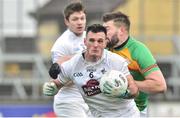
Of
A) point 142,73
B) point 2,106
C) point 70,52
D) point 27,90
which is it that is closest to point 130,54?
point 142,73

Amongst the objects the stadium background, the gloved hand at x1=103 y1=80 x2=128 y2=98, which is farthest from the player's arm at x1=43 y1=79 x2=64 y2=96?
the stadium background

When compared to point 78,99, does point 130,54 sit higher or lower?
higher

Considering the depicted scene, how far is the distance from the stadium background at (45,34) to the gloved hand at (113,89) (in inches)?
395

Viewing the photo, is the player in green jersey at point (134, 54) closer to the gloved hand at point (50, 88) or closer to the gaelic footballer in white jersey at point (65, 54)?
the gloved hand at point (50, 88)

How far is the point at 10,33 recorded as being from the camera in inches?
734

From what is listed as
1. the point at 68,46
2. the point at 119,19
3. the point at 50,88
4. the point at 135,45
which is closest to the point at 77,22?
the point at 68,46

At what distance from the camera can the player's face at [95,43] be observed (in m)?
5.74

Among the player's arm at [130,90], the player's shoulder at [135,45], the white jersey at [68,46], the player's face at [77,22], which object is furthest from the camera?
the white jersey at [68,46]

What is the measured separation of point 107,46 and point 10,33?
12.7 metres

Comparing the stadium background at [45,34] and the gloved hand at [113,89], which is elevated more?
the gloved hand at [113,89]

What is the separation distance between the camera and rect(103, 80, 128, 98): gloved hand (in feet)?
18.5

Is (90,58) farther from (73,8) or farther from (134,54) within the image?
(73,8)

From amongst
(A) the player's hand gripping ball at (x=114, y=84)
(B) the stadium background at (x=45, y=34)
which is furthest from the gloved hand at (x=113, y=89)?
(B) the stadium background at (x=45, y=34)

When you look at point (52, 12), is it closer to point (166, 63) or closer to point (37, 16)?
point (37, 16)
